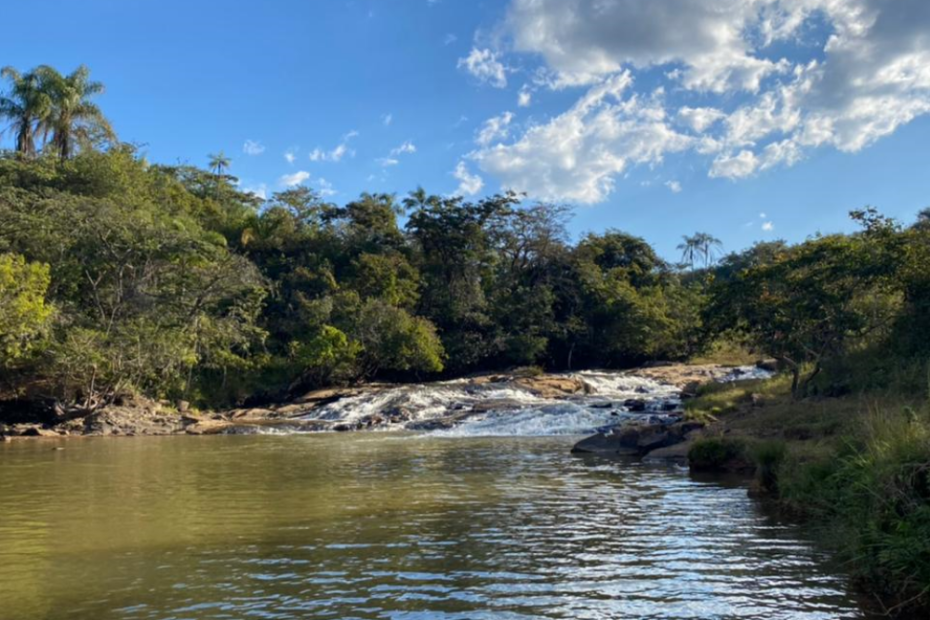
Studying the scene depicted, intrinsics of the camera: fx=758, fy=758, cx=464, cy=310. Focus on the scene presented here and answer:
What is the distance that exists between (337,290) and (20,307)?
72.9 ft

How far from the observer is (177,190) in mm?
52812

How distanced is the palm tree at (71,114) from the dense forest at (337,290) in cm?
11

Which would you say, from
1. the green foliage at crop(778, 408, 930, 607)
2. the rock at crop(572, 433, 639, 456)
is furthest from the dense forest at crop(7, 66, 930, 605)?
the rock at crop(572, 433, 639, 456)

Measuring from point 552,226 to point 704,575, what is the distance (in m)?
48.6

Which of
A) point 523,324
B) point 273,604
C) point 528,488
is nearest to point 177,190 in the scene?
point 523,324

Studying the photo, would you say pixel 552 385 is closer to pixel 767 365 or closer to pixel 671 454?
pixel 767 365

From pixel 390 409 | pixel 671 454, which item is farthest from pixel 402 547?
pixel 390 409

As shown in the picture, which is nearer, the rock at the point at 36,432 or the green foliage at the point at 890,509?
the green foliage at the point at 890,509

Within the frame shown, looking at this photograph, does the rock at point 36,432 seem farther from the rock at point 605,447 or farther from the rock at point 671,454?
the rock at point 671,454

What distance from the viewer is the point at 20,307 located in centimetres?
2498

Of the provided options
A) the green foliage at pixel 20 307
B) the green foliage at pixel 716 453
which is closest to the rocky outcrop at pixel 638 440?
the green foliage at pixel 716 453

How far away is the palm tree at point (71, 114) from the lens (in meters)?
42.4

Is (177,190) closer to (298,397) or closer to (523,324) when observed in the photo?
(298,397)

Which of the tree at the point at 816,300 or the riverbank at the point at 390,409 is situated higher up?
the tree at the point at 816,300
